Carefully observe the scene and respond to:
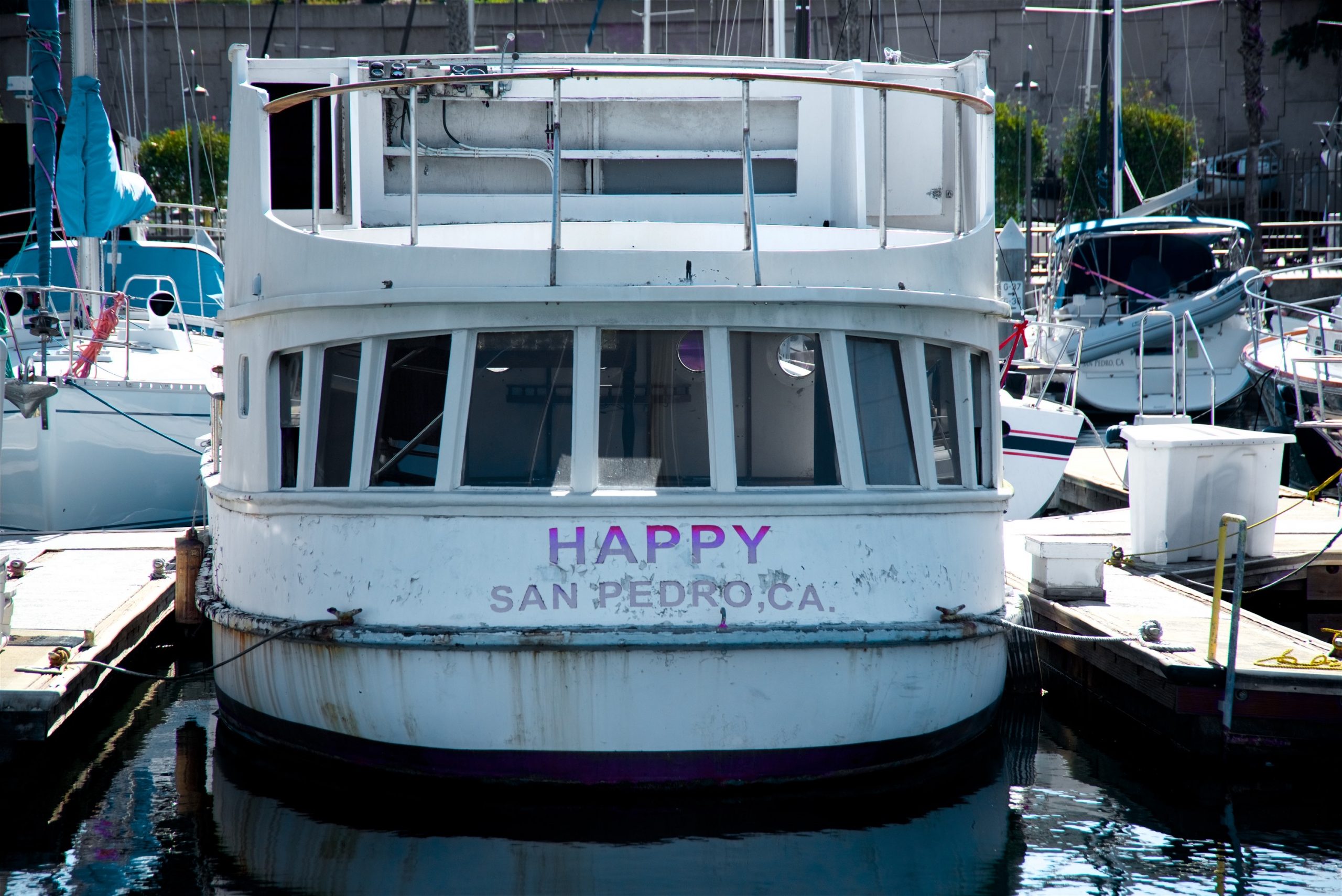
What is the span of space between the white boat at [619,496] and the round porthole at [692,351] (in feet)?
0.03

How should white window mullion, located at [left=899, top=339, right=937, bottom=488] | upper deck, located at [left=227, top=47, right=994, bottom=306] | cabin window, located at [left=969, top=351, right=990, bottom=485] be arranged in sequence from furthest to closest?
upper deck, located at [left=227, top=47, right=994, bottom=306], cabin window, located at [left=969, top=351, right=990, bottom=485], white window mullion, located at [left=899, top=339, right=937, bottom=488]

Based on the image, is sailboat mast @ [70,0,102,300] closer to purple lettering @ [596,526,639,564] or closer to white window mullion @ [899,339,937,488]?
purple lettering @ [596,526,639,564]

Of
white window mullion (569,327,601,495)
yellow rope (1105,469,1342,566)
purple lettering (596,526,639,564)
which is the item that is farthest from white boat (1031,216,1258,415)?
purple lettering (596,526,639,564)

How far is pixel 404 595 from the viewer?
19.9ft

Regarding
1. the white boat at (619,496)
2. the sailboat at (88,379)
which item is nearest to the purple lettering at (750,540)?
the white boat at (619,496)

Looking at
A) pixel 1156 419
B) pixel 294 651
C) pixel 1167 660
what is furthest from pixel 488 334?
pixel 1156 419

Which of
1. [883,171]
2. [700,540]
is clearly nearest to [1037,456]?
[883,171]

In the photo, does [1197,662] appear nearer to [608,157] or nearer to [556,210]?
[556,210]

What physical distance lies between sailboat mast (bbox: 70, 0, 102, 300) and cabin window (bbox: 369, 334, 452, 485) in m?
9.76

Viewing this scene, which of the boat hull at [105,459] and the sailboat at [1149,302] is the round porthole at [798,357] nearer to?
the boat hull at [105,459]

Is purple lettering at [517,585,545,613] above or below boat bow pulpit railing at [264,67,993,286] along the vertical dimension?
below

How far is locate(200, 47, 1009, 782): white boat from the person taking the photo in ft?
19.5

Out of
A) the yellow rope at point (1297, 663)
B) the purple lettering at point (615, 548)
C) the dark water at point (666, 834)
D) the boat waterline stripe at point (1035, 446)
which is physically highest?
the purple lettering at point (615, 548)

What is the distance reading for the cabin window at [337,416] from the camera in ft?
21.0
